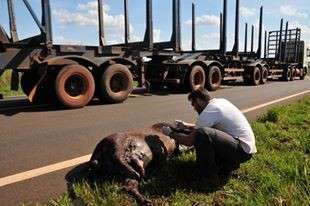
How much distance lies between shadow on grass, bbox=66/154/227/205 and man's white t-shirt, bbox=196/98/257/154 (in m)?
0.46

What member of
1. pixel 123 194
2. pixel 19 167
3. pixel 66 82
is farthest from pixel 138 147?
pixel 66 82

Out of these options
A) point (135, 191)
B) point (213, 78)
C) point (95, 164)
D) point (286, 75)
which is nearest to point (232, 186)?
point (135, 191)

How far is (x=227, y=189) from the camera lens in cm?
445

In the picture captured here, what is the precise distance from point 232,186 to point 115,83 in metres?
8.19

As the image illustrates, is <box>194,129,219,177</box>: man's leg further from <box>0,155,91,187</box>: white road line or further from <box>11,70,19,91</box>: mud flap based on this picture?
<box>11,70,19,91</box>: mud flap

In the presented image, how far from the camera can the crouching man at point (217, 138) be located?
454 centimetres

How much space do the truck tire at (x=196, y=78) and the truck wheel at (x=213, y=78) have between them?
1.06 ft

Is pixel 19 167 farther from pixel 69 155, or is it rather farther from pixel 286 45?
pixel 286 45

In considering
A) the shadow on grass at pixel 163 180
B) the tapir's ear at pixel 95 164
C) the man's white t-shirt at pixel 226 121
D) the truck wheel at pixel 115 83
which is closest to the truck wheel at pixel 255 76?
the truck wheel at pixel 115 83

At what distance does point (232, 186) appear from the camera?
14.9ft

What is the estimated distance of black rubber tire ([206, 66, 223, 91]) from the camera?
17062 mm

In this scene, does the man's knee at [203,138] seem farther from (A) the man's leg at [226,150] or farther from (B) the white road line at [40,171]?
(B) the white road line at [40,171]

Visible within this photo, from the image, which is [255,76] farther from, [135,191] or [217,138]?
[135,191]

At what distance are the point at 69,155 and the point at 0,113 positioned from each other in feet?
15.4
